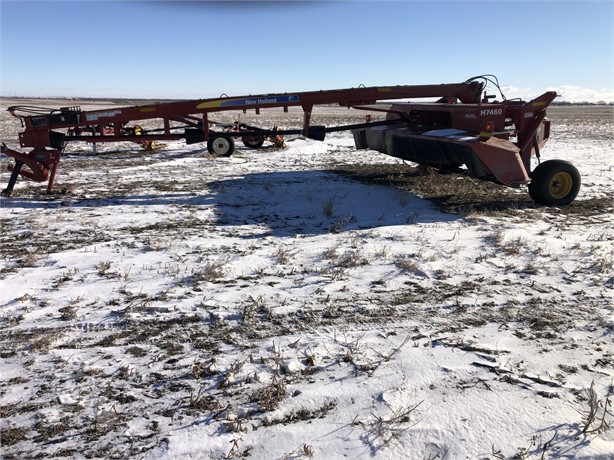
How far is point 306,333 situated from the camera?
11.6 feet

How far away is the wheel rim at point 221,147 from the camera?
1289cm

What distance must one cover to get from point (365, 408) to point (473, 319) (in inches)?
58.6

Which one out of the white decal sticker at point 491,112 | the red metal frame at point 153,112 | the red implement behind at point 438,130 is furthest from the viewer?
the red metal frame at point 153,112

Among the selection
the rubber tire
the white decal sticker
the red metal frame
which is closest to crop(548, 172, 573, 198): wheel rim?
the white decal sticker

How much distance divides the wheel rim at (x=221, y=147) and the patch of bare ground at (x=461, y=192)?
3.45 m

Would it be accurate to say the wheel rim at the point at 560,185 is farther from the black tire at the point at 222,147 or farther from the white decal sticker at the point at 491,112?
the black tire at the point at 222,147

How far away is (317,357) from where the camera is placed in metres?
3.22

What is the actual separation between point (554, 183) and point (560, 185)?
0.36 feet

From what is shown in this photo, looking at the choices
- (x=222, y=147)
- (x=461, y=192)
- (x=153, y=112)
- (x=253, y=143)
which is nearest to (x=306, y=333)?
(x=153, y=112)

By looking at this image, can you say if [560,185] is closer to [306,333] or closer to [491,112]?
[491,112]

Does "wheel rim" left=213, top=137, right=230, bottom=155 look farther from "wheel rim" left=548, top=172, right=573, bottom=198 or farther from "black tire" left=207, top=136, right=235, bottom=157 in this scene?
"wheel rim" left=548, top=172, right=573, bottom=198

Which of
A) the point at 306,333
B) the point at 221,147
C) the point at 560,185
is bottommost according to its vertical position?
the point at 306,333

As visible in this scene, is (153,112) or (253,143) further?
(253,143)

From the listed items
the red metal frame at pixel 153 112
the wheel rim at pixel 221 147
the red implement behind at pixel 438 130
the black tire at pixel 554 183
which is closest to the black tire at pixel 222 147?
the wheel rim at pixel 221 147
